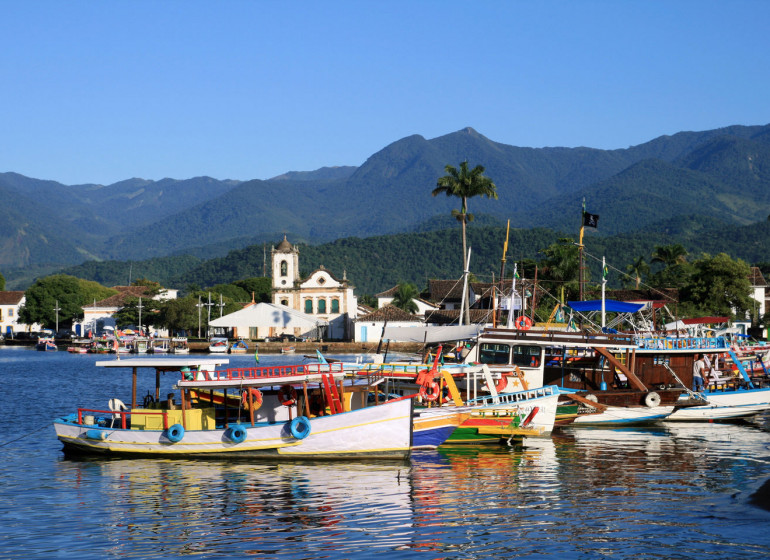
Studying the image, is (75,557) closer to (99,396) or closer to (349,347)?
(99,396)

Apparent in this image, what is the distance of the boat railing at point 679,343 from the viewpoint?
39969 mm

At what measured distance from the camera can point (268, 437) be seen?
93.3 feet

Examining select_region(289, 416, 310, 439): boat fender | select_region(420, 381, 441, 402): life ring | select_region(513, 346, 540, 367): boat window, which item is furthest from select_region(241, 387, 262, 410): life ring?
select_region(513, 346, 540, 367): boat window

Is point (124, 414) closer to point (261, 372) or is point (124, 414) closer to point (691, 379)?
point (261, 372)

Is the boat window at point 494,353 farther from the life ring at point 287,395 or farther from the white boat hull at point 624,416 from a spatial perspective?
the life ring at point 287,395

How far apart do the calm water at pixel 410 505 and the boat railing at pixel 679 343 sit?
696 centimetres

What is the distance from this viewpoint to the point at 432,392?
32.6m

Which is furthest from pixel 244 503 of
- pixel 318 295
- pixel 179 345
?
pixel 318 295

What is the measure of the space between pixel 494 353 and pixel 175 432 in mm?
18144

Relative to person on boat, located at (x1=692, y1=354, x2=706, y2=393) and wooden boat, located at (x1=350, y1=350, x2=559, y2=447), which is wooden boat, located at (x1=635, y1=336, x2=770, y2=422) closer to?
person on boat, located at (x1=692, y1=354, x2=706, y2=393)

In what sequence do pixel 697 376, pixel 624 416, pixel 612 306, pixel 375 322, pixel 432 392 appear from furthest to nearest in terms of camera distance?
1. pixel 375 322
2. pixel 612 306
3. pixel 697 376
4. pixel 624 416
5. pixel 432 392

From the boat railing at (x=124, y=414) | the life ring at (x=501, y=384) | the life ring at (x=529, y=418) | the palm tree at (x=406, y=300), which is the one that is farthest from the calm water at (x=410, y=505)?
the palm tree at (x=406, y=300)

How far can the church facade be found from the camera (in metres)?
119

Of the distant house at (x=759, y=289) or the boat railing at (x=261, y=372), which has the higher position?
the distant house at (x=759, y=289)
